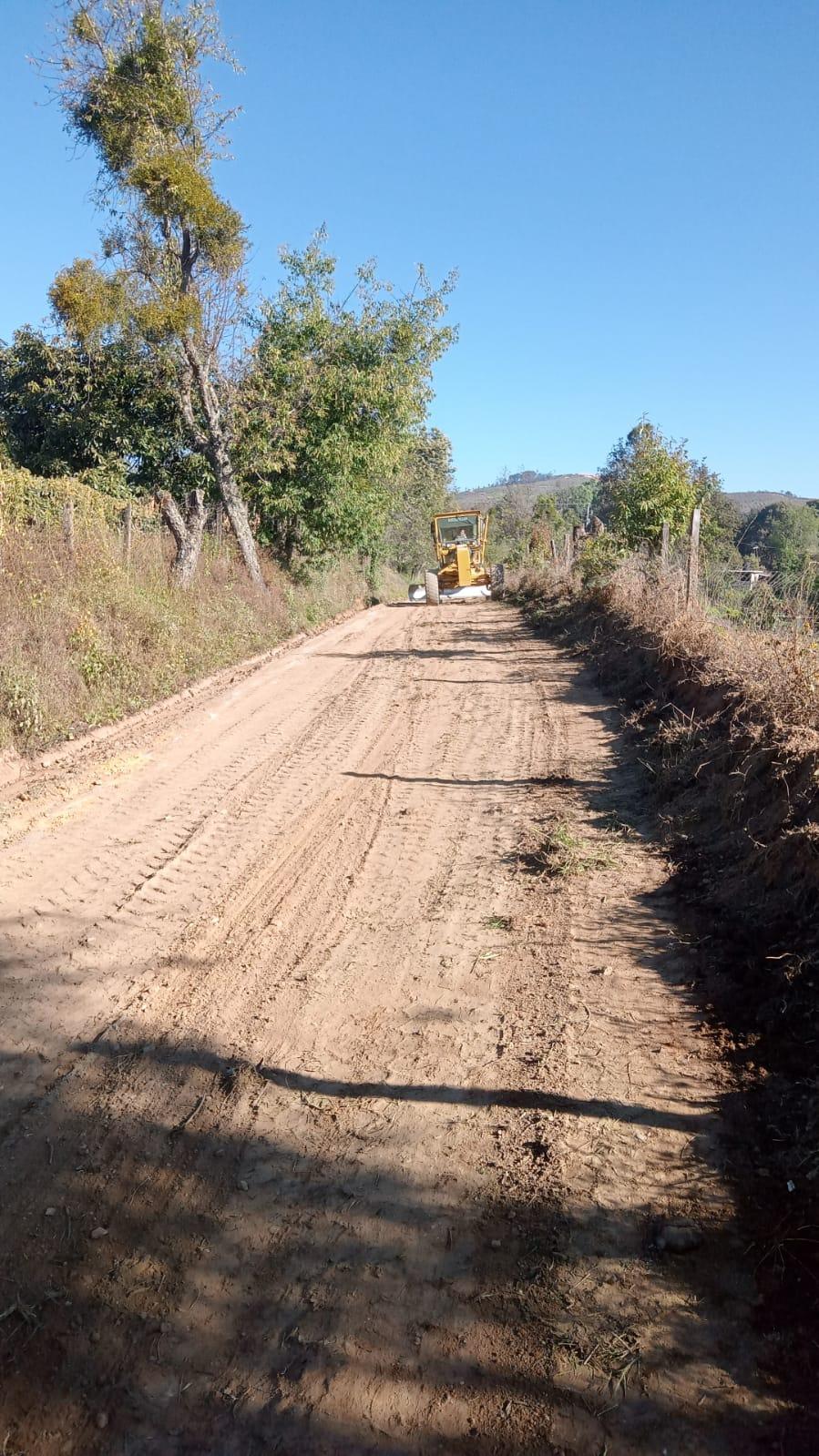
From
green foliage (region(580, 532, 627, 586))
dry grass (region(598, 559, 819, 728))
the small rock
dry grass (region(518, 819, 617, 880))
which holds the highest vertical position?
green foliage (region(580, 532, 627, 586))

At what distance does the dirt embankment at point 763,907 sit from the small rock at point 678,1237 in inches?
7.8

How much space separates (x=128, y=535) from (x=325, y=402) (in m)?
8.82

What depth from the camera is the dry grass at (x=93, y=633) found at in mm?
8657

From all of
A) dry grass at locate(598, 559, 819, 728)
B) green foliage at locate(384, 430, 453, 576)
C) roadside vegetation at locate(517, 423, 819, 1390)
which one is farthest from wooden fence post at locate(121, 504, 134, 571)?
green foliage at locate(384, 430, 453, 576)

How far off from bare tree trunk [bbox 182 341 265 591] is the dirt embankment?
12.9 meters

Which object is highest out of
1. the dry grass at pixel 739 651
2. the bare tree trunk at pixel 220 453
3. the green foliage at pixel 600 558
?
the bare tree trunk at pixel 220 453

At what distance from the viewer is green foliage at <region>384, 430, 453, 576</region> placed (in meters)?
44.2

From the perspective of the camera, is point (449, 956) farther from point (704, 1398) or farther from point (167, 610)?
point (167, 610)

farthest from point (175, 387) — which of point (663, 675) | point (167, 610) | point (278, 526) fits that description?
point (663, 675)

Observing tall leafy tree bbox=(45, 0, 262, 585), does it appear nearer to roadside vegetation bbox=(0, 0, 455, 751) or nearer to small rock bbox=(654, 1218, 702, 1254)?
roadside vegetation bbox=(0, 0, 455, 751)

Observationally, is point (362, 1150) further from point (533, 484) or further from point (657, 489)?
point (533, 484)

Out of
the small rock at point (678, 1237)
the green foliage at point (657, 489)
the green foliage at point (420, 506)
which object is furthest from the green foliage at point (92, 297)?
the green foliage at point (420, 506)

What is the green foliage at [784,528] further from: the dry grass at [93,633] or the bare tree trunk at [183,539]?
the dry grass at [93,633]

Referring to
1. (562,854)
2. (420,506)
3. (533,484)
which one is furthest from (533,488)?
(562,854)
